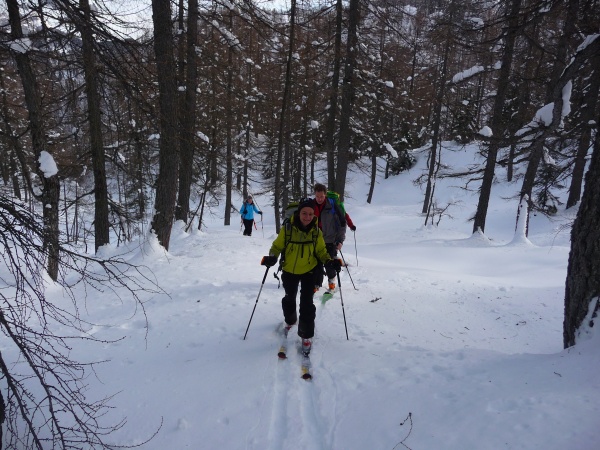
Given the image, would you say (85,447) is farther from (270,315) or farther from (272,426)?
(270,315)

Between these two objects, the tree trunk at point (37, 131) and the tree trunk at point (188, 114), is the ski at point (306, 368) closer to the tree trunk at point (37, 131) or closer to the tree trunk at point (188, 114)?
the tree trunk at point (37, 131)

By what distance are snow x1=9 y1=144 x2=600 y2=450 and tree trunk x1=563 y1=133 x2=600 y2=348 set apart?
0.30 meters

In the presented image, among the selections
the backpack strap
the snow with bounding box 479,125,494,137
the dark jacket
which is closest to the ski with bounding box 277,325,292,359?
the dark jacket

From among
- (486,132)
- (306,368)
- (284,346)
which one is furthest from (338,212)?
(306,368)

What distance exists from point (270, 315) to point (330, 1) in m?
11.3

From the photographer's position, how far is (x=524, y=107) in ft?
45.1

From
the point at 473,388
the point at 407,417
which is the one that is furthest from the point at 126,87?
the point at 473,388

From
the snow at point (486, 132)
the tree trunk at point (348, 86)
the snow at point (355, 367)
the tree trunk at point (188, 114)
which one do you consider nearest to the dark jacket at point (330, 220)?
the snow at point (355, 367)

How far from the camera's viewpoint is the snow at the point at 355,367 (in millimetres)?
3066

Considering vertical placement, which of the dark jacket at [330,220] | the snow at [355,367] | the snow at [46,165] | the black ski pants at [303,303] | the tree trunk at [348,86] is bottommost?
the snow at [355,367]

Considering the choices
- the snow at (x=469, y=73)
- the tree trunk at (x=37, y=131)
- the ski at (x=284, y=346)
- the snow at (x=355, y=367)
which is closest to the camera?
the snow at (x=355, y=367)

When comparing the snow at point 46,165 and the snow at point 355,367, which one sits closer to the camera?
the snow at point 355,367

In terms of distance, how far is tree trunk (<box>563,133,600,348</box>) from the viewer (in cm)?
337

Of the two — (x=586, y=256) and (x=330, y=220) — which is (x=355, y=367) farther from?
(x=330, y=220)
